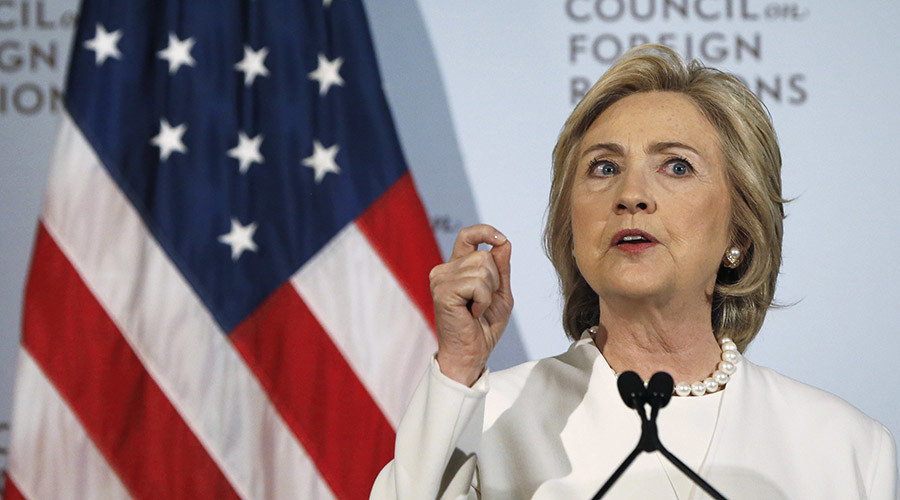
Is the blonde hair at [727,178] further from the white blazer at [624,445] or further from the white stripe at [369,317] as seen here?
the white stripe at [369,317]

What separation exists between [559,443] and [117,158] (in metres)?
1.49

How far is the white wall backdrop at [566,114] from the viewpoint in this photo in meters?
2.61

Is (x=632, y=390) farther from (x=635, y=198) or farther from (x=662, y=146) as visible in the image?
(x=662, y=146)

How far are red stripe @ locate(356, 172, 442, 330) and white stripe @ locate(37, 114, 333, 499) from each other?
474 mm

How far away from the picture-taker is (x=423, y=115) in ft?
8.89

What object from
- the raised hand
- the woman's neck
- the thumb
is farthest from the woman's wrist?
the woman's neck

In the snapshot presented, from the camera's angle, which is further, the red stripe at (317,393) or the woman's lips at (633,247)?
the red stripe at (317,393)

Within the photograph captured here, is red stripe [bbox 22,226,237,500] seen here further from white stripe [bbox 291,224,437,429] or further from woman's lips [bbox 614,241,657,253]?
woman's lips [bbox 614,241,657,253]

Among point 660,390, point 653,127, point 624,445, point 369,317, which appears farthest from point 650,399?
point 369,317

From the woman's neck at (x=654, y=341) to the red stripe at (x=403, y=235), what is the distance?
92cm

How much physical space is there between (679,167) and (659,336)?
293 mm

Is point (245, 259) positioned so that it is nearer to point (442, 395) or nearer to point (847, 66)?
point (442, 395)

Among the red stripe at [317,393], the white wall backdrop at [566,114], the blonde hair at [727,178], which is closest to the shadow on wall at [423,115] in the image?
the white wall backdrop at [566,114]

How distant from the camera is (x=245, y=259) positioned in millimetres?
2457
